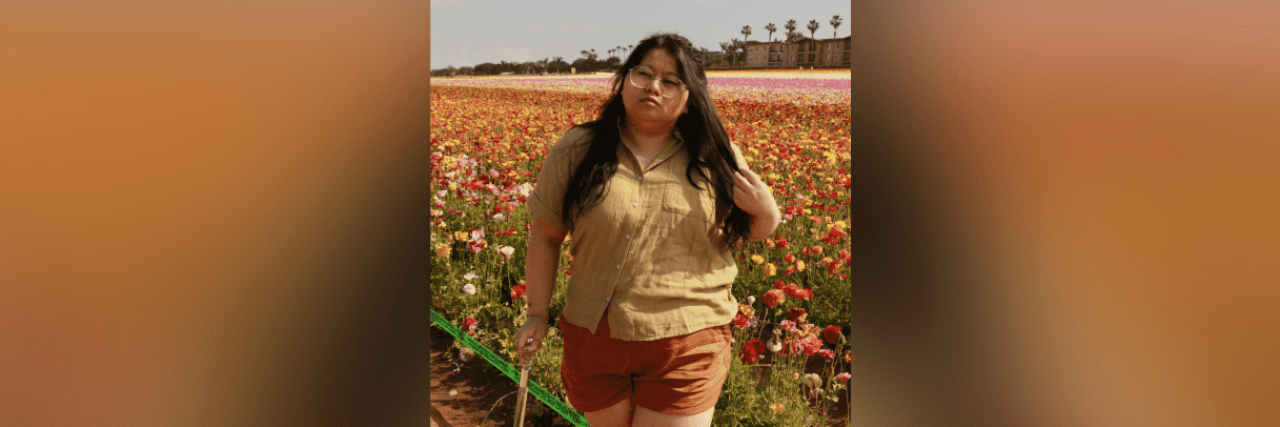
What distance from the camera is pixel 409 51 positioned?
1.38 metres

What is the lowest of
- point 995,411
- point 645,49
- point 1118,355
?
point 995,411

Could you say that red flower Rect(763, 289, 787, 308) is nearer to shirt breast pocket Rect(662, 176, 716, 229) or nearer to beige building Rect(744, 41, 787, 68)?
beige building Rect(744, 41, 787, 68)

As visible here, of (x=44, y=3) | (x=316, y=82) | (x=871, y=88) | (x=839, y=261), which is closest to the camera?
(x=44, y=3)

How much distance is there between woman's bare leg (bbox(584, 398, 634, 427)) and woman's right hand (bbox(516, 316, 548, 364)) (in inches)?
7.2

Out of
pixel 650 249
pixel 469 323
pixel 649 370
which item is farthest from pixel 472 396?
pixel 650 249

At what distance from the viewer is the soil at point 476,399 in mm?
2326

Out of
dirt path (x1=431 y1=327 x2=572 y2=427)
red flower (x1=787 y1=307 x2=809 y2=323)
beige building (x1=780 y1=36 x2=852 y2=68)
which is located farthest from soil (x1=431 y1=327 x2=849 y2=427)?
beige building (x1=780 y1=36 x2=852 y2=68)

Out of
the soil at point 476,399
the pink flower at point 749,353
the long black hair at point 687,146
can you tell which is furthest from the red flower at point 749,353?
the long black hair at point 687,146

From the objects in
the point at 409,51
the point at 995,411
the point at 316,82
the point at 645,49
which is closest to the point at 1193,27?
the point at 995,411

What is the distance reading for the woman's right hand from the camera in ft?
4.58

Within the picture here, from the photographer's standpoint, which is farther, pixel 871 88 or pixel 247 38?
pixel 871 88

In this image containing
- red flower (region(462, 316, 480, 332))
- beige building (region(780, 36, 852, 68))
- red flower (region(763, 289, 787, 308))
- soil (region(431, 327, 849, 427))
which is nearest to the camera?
beige building (region(780, 36, 852, 68))

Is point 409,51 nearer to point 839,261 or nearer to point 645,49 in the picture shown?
point 645,49

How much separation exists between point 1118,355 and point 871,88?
66 cm
